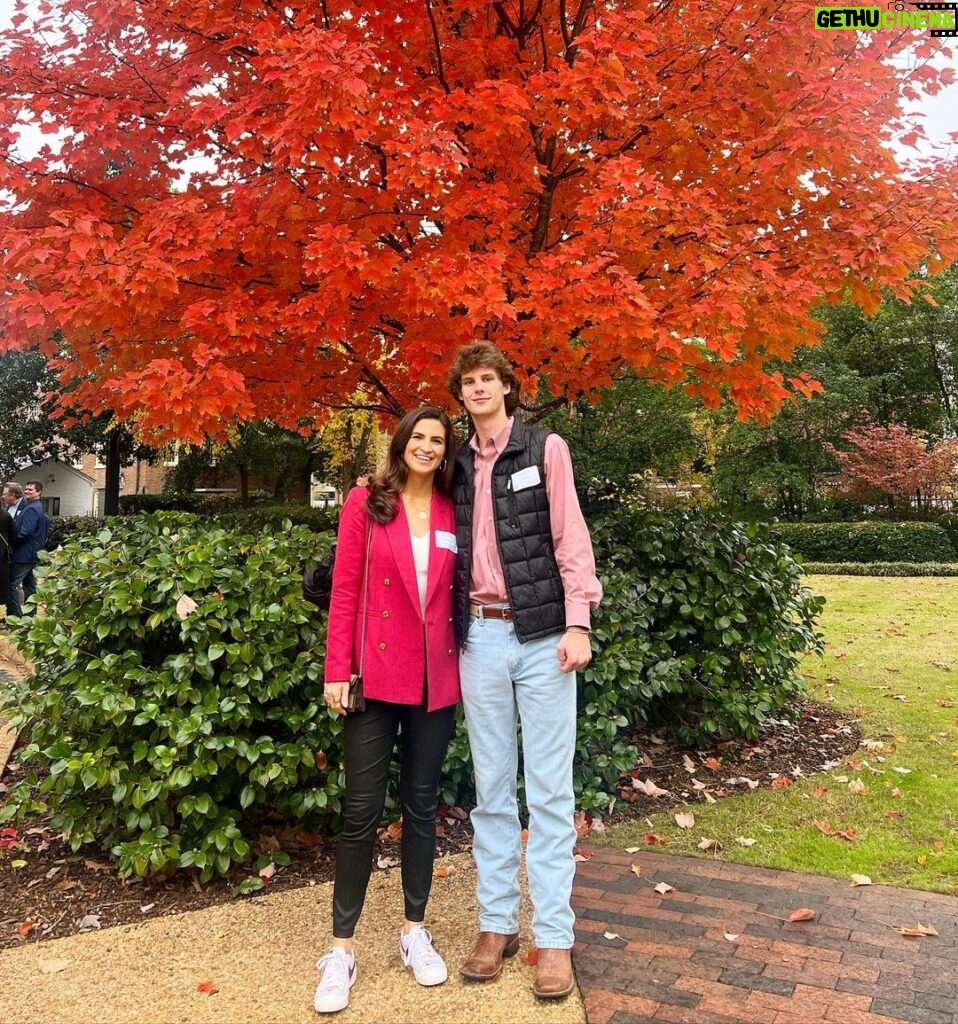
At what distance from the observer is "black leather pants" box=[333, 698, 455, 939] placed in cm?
278

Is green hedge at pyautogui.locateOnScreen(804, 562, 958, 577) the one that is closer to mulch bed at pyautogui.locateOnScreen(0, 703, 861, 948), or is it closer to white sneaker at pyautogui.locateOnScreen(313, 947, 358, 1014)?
mulch bed at pyautogui.locateOnScreen(0, 703, 861, 948)

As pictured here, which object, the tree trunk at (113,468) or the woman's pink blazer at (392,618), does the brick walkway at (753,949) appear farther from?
the tree trunk at (113,468)

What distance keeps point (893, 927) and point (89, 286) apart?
4.37 metres

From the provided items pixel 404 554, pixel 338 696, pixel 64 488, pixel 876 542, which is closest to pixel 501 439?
pixel 404 554

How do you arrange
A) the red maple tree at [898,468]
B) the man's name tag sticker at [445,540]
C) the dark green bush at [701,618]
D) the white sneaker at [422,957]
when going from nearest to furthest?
the white sneaker at [422,957] < the man's name tag sticker at [445,540] < the dark green bush at [701,618] < the red maple tree at [898,468]

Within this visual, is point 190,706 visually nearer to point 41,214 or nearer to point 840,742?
point 41,214

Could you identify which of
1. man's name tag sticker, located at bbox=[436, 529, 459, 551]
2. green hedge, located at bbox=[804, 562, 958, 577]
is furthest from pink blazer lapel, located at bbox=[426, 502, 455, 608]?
green hedge, located at bbox=[804, 562, 958, 577]

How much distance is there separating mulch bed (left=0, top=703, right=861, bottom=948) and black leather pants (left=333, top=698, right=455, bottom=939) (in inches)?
36.9

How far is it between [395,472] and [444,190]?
6.76ft

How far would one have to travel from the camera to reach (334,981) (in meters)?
2.68

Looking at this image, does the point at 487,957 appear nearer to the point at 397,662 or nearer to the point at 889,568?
the point at 397,662

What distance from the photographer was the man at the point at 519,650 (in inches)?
108

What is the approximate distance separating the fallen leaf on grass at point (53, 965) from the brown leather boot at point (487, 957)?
57.5 inches

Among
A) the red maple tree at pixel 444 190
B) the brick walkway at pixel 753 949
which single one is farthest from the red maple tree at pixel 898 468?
the brick walkway at pixel 753 949
